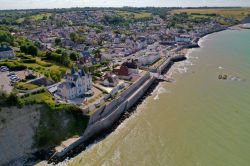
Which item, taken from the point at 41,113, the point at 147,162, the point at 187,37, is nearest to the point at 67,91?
the point at 41,113

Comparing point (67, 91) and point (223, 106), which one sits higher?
point (67, 91)

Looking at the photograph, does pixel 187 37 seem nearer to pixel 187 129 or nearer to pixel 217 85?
pixel 217 85

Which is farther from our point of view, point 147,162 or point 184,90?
point 184,90

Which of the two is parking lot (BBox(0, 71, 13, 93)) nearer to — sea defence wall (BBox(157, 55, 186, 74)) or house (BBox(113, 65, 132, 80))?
house (BBox(113, 65, 132, 80))

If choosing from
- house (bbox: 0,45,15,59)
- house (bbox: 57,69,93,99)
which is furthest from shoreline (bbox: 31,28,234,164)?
house (bbox: 0,45,15,59)

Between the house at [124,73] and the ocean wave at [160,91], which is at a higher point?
the house at [124,73]

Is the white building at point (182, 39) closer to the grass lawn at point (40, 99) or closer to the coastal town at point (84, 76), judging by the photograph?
the coastal town at point (84, 76)

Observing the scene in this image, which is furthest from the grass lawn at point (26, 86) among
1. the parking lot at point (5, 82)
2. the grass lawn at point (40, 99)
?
the grass lawn at point (40, 99)
